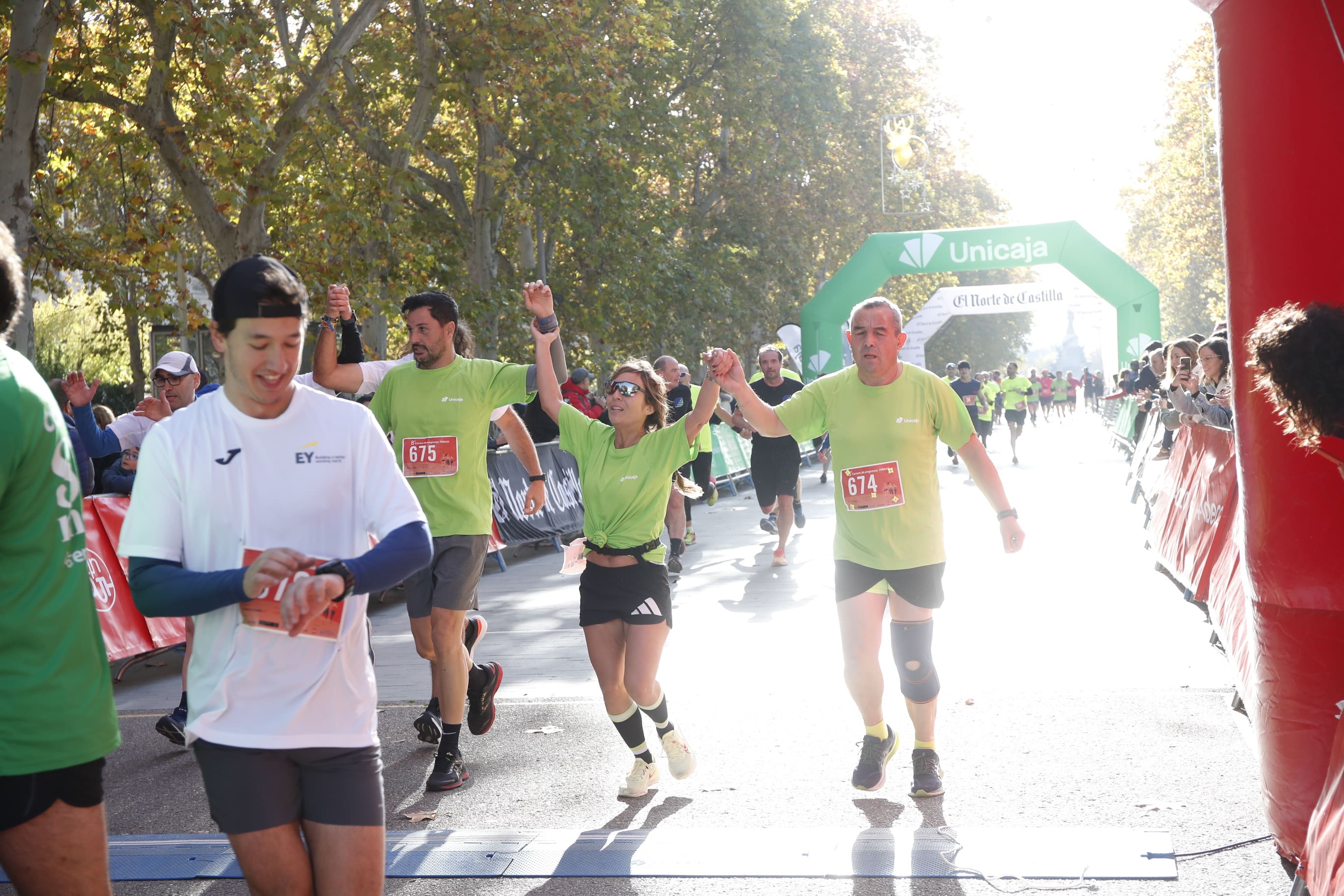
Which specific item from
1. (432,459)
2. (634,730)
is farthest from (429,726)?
(432,459)

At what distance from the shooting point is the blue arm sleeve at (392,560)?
2.70m

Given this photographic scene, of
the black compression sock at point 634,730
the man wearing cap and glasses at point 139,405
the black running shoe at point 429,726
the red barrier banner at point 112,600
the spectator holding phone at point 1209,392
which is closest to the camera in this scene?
the black compression sock at point 634,730

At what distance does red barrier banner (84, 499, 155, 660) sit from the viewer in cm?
814

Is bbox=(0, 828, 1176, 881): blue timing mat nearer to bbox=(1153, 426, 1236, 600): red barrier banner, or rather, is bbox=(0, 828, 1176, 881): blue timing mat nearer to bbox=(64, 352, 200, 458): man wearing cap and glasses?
bbox=(64, 352, 200, 458): man wearing cap and glasses

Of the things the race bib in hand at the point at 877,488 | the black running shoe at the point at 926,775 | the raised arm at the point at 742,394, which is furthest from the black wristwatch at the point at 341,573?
the black running shoe at the point at 926,775

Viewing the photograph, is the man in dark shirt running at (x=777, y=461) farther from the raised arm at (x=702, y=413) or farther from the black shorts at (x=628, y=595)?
the black shorts at (x=628, y=595)

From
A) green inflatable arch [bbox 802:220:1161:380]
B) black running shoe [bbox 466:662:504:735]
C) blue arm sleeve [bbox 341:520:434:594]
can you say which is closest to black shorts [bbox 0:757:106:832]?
blue arm sleeve [bbox 341:520:434:594]

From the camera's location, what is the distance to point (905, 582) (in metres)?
5.29

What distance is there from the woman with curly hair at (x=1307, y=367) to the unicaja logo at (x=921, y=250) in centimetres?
2639

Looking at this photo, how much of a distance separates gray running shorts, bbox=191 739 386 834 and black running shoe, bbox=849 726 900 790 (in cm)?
279

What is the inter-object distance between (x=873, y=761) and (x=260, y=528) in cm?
319

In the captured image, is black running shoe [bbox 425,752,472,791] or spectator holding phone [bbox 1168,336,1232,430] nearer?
black running shoe [bbox 425,752,472,791]

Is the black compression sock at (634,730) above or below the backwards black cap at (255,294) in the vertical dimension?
below

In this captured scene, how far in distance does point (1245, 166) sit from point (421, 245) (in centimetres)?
1688
